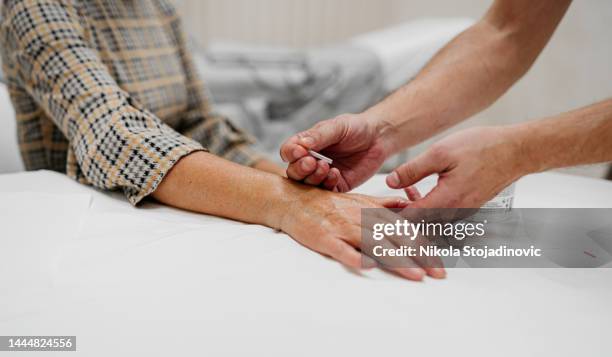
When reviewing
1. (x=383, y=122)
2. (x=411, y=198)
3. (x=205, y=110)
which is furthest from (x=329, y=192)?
(x=205, y=110)

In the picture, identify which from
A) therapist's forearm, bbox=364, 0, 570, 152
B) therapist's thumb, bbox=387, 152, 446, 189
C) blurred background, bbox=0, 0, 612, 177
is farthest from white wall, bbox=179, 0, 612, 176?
therapist's thumb, bbox=387, 152, 446, 189

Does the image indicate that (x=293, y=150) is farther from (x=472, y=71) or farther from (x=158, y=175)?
(x=472, y=71)

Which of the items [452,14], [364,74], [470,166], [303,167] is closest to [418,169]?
[470,166]

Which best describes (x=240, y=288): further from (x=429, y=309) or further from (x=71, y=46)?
(x=71, y=46)

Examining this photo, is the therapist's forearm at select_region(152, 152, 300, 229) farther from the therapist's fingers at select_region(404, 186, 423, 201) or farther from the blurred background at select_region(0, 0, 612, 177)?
the blurred background at select_region(0, 0, 612, 177)

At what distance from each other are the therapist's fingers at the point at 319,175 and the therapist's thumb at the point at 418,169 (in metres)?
0.10

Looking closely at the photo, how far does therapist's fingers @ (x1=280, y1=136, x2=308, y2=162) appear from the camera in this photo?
820mm

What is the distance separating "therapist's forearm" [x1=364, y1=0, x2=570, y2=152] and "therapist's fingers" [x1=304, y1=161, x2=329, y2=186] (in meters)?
0.25

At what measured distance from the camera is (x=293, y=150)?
821mm

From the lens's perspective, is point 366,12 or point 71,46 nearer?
point 71,46

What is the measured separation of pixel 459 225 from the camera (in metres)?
0.83

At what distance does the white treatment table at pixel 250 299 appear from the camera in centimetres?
54

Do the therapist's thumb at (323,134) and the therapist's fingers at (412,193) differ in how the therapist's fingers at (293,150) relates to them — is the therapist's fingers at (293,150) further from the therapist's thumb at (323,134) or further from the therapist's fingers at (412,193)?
the therapist's fingers at (412,193)

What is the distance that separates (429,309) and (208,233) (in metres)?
0.35
